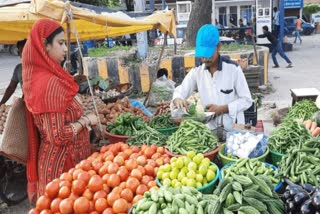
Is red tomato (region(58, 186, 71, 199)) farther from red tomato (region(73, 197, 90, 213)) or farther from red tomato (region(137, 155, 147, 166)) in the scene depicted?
red tomato (region(137, 155, 147, 166))

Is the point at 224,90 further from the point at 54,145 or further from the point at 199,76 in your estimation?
the point at 54,145

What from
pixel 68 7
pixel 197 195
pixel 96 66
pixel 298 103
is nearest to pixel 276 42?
pixel 96 66

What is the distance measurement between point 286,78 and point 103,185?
10317 millimetres

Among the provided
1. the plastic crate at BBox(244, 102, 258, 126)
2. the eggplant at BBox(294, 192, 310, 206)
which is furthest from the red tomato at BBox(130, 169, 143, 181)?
the plastic crate at BBox(244, 102, 258, 126)

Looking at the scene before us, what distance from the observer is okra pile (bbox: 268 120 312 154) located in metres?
3.03

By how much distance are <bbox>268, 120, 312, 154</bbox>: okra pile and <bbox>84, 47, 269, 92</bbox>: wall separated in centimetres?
686

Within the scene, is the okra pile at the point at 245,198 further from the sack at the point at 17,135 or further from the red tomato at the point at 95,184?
the sack at the point at 17,135

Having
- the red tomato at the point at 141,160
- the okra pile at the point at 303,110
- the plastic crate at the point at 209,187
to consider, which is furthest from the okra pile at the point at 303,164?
the okra pile at the point at 303,110

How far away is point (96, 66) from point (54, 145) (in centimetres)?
729

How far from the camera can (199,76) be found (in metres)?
3.92

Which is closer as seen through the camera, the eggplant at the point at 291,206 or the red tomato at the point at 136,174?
the eggplant at the point at 291,206

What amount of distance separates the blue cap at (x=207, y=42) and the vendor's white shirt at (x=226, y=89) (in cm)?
30

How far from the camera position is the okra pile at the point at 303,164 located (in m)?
2.43

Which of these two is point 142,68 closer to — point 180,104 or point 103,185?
point 180,104
